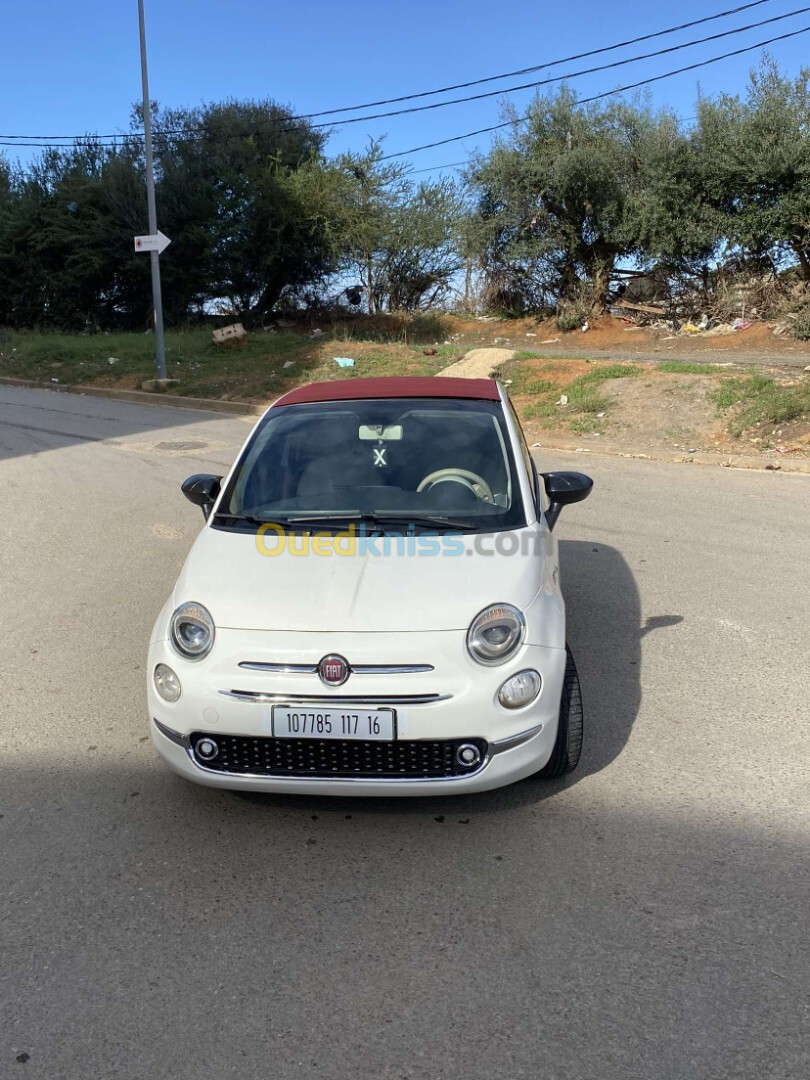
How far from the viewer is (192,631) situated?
346cm

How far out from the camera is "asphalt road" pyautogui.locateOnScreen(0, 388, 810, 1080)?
2389 mm

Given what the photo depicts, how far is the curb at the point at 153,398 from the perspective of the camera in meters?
17.5

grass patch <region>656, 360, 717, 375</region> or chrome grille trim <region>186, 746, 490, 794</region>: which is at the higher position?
grass patch <region>656, 360, 717, 375</region>

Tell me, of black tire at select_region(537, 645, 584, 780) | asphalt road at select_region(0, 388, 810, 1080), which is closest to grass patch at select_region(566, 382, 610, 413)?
asphalt road at select_region(0, 388, 810, 1080)

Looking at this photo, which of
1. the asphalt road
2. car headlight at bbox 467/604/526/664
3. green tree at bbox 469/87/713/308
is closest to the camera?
the asphalt road

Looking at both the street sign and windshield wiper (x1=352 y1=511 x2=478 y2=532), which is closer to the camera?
windshield wiper (x1=352 y1=511 x2=478 y2=532)

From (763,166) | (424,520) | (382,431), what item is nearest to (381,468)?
(382,431)

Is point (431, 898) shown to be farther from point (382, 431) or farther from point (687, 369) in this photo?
point (687, 369)

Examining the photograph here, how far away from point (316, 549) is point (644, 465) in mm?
8236

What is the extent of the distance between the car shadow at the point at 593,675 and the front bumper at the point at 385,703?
0.32 meters

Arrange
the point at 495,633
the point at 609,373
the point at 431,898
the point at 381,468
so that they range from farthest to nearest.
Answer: the point at 609,373
the point at 381,468
the point at 495,633
the point at 431,898

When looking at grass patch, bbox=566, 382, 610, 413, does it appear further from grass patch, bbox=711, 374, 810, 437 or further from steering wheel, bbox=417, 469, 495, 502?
steering wheel, bbox=417, 469, 495, 502

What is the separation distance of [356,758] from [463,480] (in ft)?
5.22

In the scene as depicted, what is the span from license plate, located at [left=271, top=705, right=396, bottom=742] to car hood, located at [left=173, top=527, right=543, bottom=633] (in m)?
0.30
